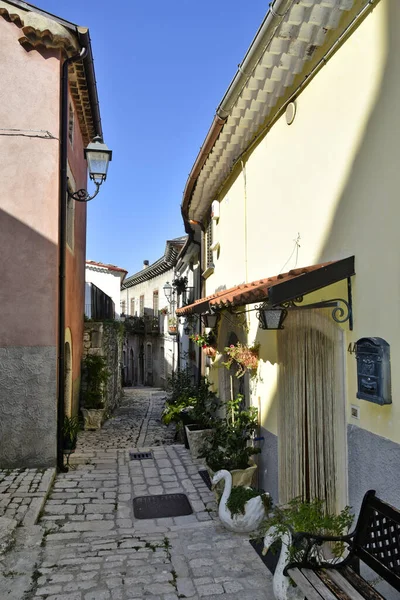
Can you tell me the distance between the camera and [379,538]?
3459 millimetres

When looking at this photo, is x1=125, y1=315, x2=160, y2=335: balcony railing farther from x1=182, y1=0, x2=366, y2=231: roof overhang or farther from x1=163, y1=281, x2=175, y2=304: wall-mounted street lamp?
x1=182, y1=0, x2=366, y2=231: roof overhang

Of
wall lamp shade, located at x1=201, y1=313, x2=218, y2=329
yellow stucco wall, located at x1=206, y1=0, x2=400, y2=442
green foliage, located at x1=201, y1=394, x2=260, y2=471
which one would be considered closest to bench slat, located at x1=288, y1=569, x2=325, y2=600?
yellow stucco wall, located at x1=206, y1=0, x2=400, y2=442

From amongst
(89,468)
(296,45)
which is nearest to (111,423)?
(89,468)

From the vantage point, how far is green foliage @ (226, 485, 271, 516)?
540 centimetres

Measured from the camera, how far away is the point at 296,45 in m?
4.85

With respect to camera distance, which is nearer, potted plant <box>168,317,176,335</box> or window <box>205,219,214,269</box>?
window <box>205,219,214,269</box>

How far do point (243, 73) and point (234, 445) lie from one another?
508cm

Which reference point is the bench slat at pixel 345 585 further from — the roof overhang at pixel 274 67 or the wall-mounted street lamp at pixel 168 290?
the wall-mounted street lamp at pixel 168 290

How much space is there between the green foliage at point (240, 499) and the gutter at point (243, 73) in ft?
16.8

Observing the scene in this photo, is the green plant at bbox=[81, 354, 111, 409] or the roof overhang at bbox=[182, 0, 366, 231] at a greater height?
the roof overhang at bbox=[182, 0, 366, 231]

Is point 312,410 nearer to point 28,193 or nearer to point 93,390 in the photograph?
point 28,193

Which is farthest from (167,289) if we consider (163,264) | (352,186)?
(352,186)

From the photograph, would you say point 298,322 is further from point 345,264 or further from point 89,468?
point 89,468

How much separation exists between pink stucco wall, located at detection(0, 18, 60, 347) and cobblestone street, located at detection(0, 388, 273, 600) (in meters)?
2.69
